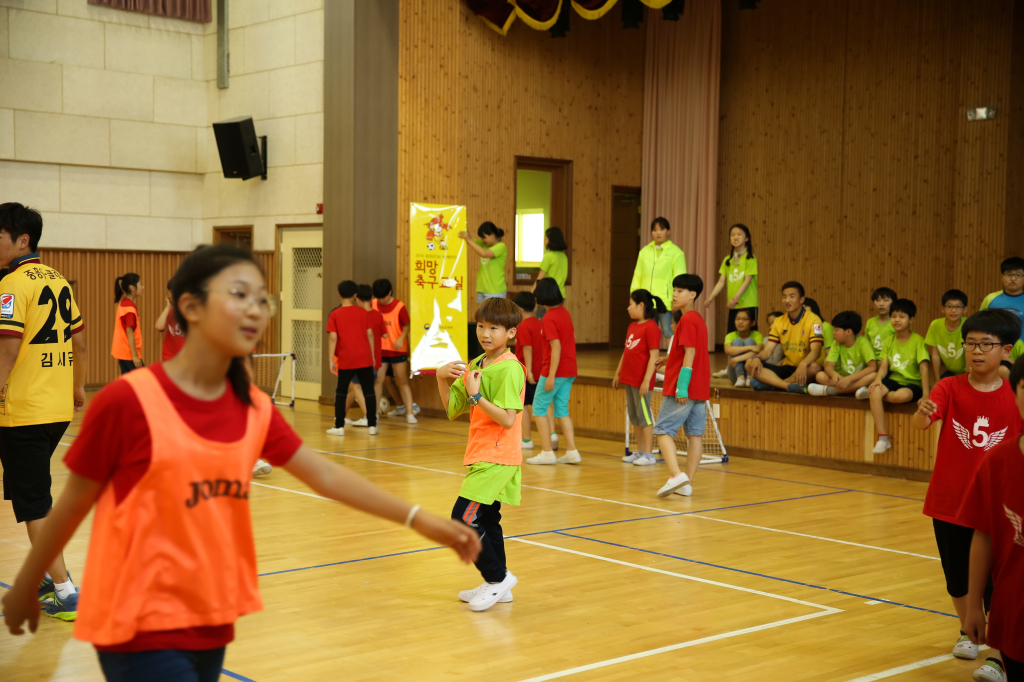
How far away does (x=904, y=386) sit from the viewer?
8781mm

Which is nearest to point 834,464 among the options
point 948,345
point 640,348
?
point 948,345

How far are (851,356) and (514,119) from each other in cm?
617

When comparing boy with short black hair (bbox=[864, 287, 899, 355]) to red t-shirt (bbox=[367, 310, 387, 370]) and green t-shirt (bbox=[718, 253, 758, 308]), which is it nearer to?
green t-shirt (bbox=[718, 253, 758, 308])

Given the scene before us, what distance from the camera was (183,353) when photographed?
82.4 inches

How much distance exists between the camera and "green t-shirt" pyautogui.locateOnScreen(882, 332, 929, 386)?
8.64 meters

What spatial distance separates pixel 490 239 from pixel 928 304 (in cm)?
563

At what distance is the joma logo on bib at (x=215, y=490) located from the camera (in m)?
2.02

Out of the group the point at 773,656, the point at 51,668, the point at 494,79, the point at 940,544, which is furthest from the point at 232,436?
the point at 494,79

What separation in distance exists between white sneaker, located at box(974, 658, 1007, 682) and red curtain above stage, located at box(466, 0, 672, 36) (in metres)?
10.1

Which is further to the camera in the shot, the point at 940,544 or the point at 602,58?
the point at 602,58

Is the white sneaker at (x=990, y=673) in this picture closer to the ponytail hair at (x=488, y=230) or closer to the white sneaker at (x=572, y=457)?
the white sneaker at (x=572, y=457)

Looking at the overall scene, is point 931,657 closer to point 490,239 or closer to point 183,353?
point 183,353

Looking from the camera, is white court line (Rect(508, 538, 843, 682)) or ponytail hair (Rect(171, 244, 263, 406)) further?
white court line (Rect(508, 538, 843, 682))

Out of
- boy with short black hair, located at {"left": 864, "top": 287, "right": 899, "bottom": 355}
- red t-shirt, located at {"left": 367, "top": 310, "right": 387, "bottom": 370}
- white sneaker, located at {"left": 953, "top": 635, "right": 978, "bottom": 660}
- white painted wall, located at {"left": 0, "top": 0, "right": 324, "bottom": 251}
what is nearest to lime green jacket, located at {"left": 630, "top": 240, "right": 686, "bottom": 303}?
boy with short black hair, located at {"left": 864, "top": 287, "right": 899, "bottom": 355}
